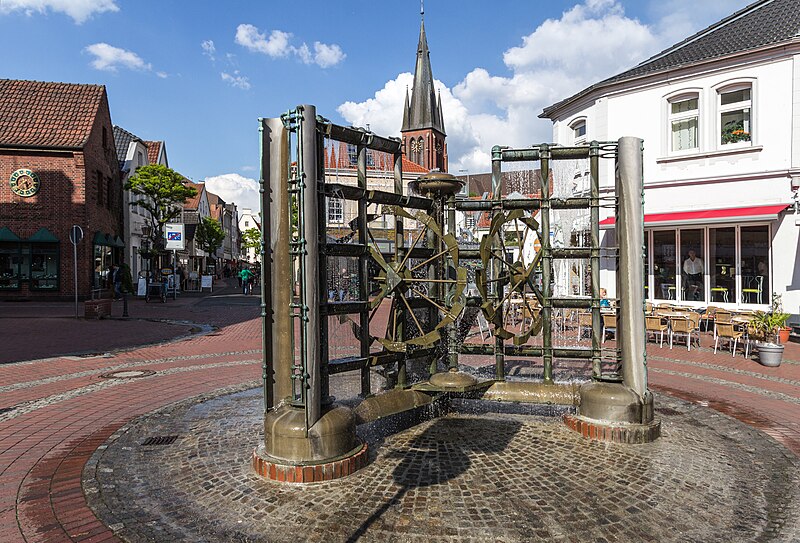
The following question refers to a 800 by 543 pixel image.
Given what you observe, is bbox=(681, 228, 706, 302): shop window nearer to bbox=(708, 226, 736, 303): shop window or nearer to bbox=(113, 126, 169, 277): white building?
bbox=(708, 226, 736, 303): shop window

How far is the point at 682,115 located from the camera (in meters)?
17.0

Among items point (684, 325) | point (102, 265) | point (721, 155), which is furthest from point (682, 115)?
point (102, 265)

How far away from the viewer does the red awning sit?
14.8 meters

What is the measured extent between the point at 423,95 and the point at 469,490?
79.3m

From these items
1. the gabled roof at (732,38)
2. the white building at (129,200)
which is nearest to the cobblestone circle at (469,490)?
the gabled roof at (732,38)

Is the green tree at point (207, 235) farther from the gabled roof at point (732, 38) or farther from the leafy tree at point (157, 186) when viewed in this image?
the gabled roof at point (732, 38)

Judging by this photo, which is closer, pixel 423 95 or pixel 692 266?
pixel 692 266

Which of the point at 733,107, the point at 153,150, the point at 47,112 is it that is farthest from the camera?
the point at 153,150

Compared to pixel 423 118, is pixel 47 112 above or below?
below

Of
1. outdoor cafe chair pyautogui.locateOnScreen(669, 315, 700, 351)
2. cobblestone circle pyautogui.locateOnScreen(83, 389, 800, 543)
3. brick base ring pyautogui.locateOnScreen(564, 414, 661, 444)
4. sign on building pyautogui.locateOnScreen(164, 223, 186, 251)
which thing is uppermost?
sign on building pyautogui.locateOnScreen(164, 223, 186, 251)

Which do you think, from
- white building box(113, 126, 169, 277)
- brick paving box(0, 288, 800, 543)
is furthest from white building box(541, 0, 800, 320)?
white building box(113, 126, 169, 277)

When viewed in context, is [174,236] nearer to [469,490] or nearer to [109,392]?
[109,392]

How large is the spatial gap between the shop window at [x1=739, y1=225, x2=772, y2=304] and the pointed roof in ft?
218

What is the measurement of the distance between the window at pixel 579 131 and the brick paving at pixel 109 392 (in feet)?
30.1
